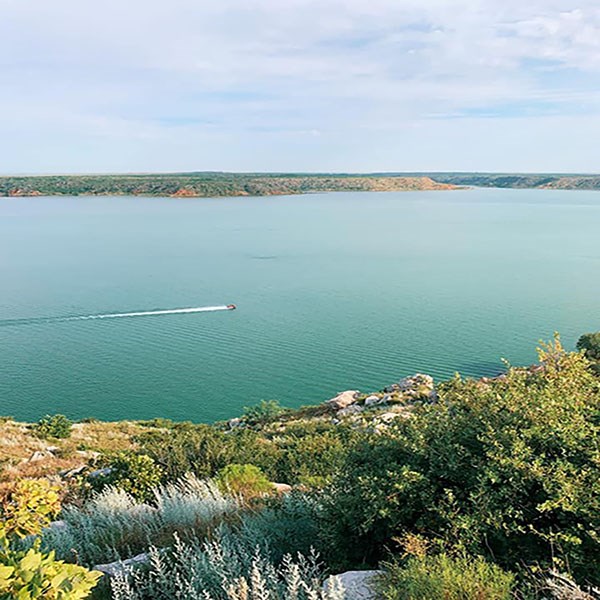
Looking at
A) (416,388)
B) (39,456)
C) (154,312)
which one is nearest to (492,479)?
(39,456)

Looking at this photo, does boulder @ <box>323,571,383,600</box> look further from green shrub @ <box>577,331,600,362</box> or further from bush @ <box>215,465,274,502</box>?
green shrub @ <box>577,331,600,362</box>

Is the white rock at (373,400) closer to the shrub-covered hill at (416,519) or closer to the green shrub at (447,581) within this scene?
the shrub-covered hill at (416,519)

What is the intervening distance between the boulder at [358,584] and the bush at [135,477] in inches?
169

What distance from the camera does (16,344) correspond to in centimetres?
3375

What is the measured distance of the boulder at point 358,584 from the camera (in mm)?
3732

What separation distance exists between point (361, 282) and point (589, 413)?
45940 millimetres

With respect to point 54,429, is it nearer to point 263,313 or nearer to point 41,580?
point 41,580

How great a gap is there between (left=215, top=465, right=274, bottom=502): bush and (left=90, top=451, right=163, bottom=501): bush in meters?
1.01

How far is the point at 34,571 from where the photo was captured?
3.00 m

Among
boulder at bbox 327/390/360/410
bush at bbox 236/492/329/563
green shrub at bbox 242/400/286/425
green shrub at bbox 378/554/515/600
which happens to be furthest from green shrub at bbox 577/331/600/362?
green shrub at bbox 378/554/515/600

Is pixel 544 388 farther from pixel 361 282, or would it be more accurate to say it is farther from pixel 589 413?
pixel 361 282

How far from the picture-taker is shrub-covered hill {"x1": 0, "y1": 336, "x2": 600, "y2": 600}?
3703 mm

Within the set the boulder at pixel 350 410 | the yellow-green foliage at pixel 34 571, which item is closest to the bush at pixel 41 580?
the yellow-green foliage at pixel 34 571

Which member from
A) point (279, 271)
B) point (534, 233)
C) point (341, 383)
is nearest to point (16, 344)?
point (341, 383)
